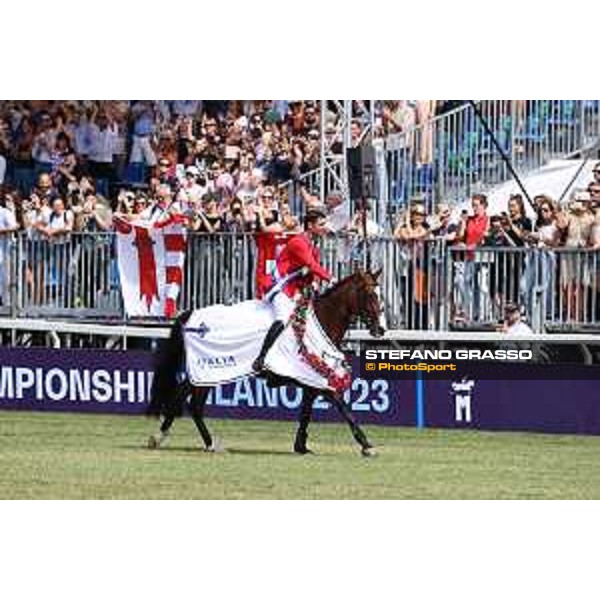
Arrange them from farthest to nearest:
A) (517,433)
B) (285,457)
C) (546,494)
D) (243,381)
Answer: (243,381), (517,433), (285,457), (546,494)

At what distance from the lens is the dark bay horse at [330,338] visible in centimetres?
2123

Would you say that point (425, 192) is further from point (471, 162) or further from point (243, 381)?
point (243, 381)

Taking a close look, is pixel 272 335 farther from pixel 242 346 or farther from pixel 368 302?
pixel 368 302

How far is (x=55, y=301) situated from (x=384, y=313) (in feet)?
14.7

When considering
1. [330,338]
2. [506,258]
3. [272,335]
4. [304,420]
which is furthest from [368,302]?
[506,258]

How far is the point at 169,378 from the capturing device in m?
21.4

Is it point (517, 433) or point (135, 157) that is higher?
point (135, 157)

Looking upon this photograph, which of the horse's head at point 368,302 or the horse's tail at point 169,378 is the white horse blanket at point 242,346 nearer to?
the horse's tail at point 169,378

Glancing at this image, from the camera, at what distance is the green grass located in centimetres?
1756

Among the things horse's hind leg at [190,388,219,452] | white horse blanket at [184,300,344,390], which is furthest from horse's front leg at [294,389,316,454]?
horse's hind leg at [190,388,219,452]

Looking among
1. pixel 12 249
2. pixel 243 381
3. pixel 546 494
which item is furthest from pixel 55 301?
pixel 546 494

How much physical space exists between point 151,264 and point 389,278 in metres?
3.11

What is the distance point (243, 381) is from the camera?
26.5 meters

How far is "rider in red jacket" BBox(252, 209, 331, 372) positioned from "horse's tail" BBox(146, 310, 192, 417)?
766mm
